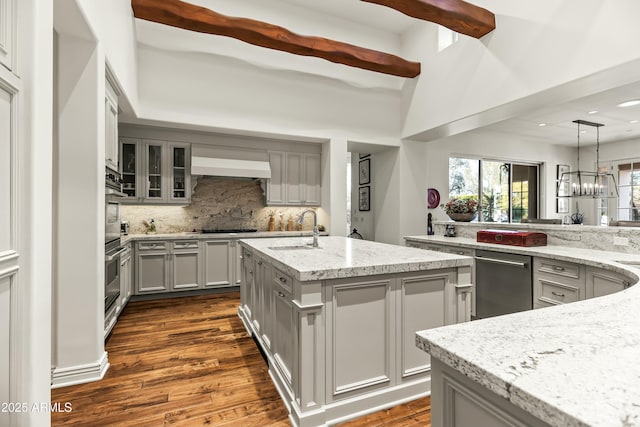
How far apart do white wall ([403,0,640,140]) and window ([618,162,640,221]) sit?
5.35m

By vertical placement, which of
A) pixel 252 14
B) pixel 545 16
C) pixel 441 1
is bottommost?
pixel 545 16

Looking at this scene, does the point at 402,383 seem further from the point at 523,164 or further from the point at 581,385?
the point at 523,164

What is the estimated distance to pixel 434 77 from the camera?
4.72 metres

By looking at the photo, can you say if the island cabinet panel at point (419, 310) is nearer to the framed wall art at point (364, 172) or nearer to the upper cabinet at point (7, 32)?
the upper cabinet at point (7, 32)

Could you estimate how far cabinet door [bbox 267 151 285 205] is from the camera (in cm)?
534

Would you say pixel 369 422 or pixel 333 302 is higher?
pixel 333 302

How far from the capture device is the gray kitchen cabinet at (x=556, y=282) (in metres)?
2.54

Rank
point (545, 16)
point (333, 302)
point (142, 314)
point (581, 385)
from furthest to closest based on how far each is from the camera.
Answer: point (142, 314)
point (545, 16)
point (333, 302)
point (581, 385)

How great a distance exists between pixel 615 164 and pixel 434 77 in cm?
574

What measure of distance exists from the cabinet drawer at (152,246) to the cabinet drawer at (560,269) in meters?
4.34

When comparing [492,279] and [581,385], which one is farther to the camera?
[492,279]

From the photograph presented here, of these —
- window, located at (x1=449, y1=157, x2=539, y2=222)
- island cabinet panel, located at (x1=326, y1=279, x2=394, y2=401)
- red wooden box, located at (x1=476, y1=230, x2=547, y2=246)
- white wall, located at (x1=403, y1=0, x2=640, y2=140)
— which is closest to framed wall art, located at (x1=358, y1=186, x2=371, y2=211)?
window, located at (x1=449, y1=157, x2=539, y2=222)

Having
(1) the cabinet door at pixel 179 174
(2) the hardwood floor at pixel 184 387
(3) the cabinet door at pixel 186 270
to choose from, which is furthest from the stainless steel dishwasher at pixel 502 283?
(1) the cabinet door at pixel 179 174

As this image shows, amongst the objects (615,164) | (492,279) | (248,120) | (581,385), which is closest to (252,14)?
(248,120)
